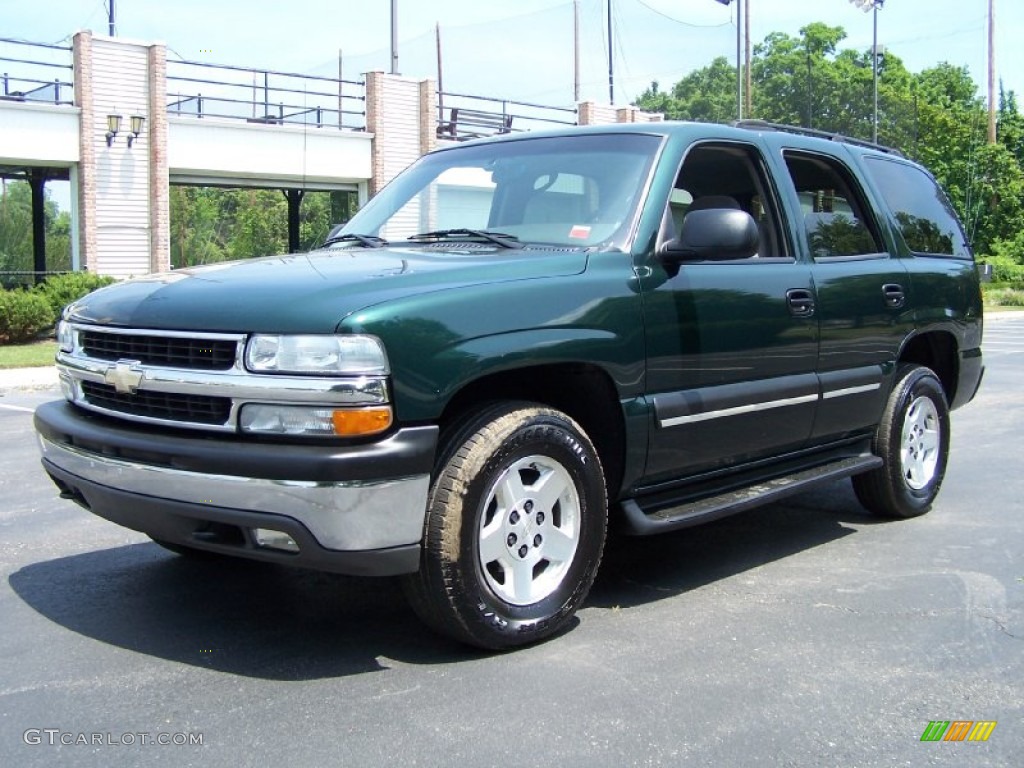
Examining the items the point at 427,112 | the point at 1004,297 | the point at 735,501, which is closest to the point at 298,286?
the point at 735,501

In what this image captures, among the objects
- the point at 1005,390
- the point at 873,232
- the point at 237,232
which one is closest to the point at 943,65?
the point at 237,232

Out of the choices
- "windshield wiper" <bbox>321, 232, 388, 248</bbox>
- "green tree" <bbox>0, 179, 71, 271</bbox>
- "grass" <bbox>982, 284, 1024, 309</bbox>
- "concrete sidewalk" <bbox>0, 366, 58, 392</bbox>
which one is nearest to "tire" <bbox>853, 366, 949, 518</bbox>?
"windshield wiper" <bbox>321, 232, 388, 248</bbox>

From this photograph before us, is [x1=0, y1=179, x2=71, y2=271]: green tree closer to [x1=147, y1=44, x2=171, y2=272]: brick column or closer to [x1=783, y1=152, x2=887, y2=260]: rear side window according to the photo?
[x1=147, y1=44, x2=171, y2=272]: brick column

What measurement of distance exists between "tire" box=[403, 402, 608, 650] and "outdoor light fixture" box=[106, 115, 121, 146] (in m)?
23.4

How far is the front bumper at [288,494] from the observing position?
3.44m

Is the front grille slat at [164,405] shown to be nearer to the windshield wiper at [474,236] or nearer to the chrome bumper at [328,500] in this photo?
the chrome bumper at [328,500]

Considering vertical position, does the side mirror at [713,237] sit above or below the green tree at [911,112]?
below

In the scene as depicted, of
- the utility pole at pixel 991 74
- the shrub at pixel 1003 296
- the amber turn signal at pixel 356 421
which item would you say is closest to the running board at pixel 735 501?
the amber turn signal at pixel 356 421

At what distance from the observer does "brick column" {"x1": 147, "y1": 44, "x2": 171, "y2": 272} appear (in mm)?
25812

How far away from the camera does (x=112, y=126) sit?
24922mm

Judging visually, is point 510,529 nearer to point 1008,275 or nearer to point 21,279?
point 21,279

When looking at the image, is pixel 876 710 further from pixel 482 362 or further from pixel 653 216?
pixel 653 216

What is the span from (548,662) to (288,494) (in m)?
1.10

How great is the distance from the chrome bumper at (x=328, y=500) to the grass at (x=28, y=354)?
12247 millimetres
